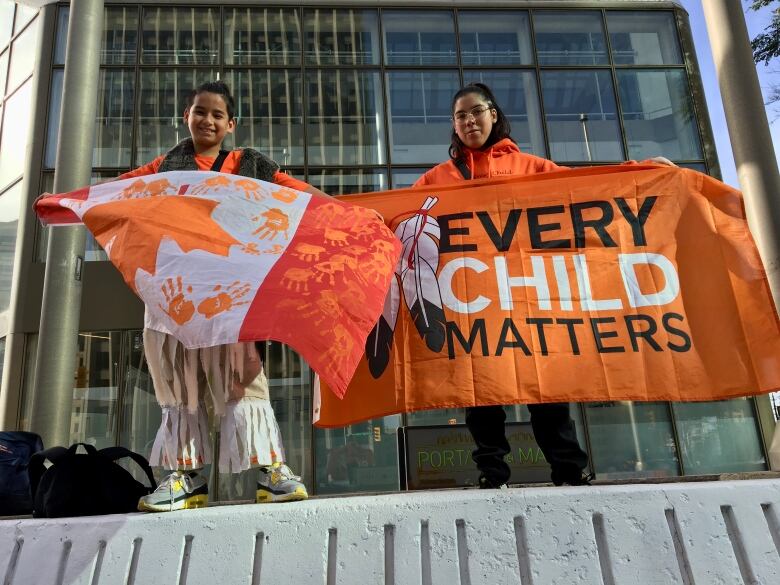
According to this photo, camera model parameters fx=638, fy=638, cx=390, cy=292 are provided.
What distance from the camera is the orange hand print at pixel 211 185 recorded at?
8.16ft

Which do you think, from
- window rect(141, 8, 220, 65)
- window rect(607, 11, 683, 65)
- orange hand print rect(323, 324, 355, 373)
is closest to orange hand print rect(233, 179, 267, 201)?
orange hand print rect(323, 324, 355, 373)

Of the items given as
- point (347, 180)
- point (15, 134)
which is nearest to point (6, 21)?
point (15, 134)

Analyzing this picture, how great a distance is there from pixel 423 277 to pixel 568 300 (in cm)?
73

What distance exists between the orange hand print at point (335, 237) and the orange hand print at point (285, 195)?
0.24m

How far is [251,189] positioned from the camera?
253 centimetres

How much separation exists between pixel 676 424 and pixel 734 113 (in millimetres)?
6241

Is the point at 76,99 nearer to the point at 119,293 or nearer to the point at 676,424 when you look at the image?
the point at 119,293

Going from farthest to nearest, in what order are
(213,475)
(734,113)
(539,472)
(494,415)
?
(213,475), (539,472), (734,113), (494,415)

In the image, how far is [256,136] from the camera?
35.2ft

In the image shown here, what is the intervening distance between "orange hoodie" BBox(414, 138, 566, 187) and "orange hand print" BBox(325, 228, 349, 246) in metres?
1.15

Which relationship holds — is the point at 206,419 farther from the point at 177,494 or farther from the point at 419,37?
the point at 419,37

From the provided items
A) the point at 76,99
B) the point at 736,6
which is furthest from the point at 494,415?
the point at 76,99

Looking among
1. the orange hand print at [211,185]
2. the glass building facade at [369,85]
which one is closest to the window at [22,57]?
the glass building facade at [369,85]

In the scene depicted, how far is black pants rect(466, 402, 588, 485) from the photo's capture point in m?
2.78
